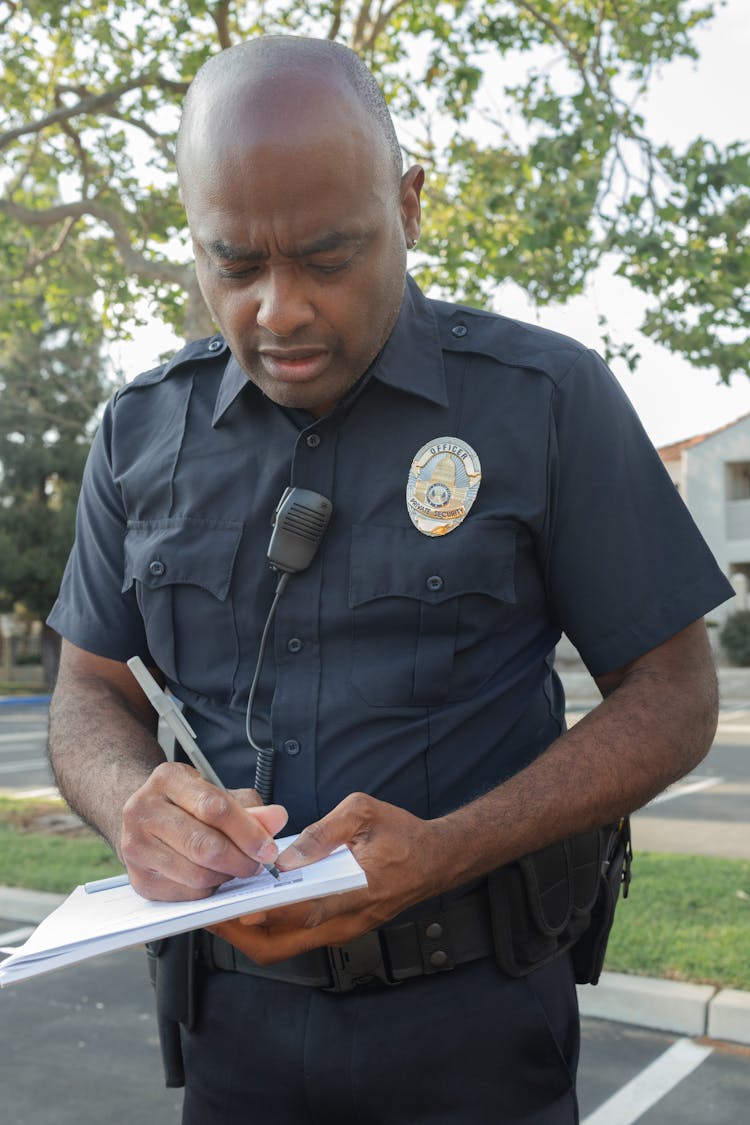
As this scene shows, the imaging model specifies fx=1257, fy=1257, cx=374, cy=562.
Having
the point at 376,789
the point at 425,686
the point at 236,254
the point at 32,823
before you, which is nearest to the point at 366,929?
the point at 376,789

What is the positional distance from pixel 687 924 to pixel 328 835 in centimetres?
483

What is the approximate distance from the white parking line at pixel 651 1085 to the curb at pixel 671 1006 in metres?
0.10

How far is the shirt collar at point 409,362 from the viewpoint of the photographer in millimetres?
1849

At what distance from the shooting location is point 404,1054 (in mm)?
1709

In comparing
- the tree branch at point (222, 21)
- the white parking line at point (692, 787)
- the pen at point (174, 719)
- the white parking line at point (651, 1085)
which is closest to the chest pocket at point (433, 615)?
the pen at point (174, 719)

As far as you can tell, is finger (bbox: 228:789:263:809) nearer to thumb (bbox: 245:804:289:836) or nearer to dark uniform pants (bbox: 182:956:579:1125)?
thumb (bbox: 245:804:289:836)

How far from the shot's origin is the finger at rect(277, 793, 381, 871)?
1478 millimetres

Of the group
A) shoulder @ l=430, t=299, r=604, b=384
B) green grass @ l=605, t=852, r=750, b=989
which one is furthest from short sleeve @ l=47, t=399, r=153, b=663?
green grass @ l=605, t=852, r=750, b=989

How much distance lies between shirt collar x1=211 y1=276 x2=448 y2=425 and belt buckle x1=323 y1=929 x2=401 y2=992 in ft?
2.52

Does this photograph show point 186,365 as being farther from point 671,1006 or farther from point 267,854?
point 671,1006

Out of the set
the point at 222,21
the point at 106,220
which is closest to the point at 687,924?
the point at 222,21

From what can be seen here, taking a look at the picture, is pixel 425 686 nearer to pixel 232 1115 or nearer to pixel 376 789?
pixel 376 789

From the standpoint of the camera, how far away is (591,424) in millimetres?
1762

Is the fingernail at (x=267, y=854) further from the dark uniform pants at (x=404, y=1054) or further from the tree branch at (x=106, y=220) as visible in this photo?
the tree branch at (x=106, y=220)
